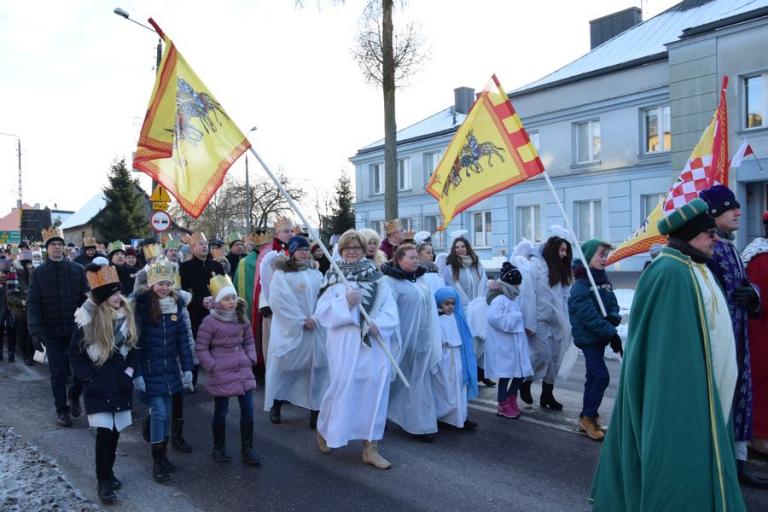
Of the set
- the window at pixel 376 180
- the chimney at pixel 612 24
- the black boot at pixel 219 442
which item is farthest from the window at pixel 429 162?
the black boot at pixel 219 442

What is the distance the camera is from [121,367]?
5.09m

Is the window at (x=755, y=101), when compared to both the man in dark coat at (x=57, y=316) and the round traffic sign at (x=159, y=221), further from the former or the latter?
the man in dark coat at (x=57, y=316)

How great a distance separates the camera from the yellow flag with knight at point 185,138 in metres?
5.77

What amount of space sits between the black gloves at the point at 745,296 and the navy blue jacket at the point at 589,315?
3.73ft

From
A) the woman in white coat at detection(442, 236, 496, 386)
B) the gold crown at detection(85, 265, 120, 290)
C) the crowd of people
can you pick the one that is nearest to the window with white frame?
the crowd of people

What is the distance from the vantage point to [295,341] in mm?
6625

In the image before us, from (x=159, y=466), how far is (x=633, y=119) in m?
22.4

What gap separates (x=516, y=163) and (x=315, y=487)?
4032 mm

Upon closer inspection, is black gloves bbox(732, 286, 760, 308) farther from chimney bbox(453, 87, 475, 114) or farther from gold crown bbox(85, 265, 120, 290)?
chimney bbox(453, 87, 475, 114)

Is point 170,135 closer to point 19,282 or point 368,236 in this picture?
point 368,236

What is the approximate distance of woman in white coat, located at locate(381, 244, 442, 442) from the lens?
6.19 m

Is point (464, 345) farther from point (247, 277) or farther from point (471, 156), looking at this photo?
point (247, 277)

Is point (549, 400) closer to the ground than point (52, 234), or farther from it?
closer to the ground

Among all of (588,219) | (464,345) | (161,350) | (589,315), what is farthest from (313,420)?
(588,219)
